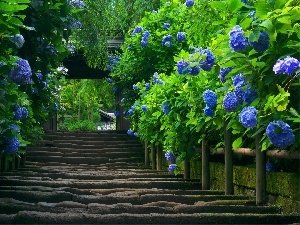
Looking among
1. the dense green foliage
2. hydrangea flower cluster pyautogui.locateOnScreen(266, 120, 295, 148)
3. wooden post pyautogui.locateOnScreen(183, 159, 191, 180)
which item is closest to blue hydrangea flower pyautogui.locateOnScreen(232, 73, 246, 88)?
the dense green foliage

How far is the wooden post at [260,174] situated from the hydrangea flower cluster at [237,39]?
1.12 metres

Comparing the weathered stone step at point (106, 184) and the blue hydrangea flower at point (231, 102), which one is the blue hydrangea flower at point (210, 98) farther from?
the weathered stone step at point (106, 184)

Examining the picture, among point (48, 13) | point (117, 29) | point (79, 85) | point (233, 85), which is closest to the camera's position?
point (233, 85)

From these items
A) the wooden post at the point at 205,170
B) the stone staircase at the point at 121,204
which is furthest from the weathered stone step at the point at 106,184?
the wooden post at the point at 205,170

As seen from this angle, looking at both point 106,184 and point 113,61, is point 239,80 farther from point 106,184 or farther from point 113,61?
point 113,61

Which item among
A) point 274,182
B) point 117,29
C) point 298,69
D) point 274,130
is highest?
point 117,29

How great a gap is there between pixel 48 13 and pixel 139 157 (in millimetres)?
7300

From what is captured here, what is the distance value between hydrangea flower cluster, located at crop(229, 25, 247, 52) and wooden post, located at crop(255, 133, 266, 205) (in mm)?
1123

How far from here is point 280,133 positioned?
299 cm

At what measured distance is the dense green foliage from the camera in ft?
10.2

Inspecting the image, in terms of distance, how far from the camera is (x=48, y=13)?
15.7 ft

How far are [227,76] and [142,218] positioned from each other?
3.36 feet

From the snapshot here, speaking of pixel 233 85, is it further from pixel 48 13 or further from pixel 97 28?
pixel 97 28

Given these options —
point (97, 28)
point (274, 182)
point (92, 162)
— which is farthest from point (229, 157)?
point (92, 162)
